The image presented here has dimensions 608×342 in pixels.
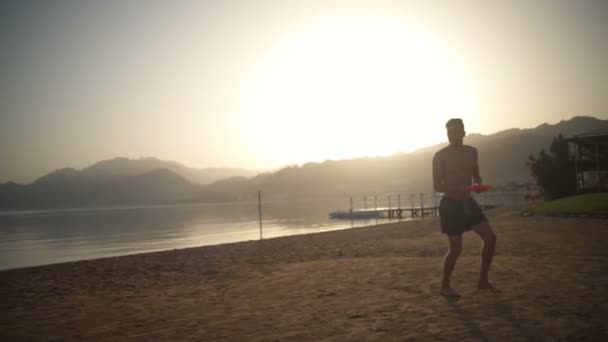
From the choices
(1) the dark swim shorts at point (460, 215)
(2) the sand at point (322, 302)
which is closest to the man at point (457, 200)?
(1) the dark swim shorts at point (460, 215)

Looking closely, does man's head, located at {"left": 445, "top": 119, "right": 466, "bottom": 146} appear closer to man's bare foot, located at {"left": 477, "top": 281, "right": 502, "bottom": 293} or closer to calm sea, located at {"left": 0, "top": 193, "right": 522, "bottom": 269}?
man's bare foot, located at {"left": 477, "top": 281, "right": 502, "bottom": 293}

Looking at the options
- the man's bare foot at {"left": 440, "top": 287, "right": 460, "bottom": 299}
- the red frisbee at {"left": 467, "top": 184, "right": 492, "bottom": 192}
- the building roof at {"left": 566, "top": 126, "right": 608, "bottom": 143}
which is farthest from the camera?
the building roof at {"left": 566, "top": 126, "right": 608, "bottom": 143}

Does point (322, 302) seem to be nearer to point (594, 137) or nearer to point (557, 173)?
point (594, 137)

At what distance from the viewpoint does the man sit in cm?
520

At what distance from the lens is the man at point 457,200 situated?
520 cm

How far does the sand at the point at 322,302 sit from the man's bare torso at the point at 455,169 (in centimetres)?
148

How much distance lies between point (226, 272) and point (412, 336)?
22.0 ft

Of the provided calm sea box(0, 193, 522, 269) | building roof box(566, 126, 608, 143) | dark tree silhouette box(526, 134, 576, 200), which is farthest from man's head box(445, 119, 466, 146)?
dark tree silhouette box(526, 134, 576, 200)

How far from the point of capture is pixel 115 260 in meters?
14.3

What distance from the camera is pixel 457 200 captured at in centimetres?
527

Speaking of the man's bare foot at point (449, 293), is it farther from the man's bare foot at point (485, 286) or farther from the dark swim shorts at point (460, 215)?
the dark swim shorts at point (460, 215)

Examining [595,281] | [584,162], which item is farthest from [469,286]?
[584,162]

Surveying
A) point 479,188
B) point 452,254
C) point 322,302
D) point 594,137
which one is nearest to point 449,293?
point 452,254

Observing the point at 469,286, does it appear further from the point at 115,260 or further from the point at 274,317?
the point at 115,260
